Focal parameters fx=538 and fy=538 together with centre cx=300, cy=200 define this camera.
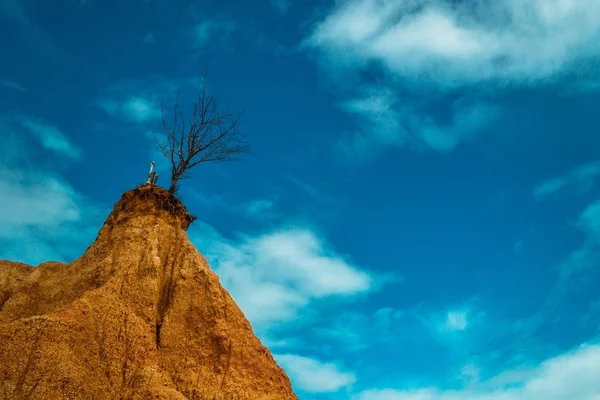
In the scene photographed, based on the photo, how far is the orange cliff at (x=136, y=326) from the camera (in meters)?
18.5

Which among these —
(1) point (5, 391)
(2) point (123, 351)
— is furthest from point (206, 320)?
(1) point (5, 391)

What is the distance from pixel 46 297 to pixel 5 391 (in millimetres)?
7771

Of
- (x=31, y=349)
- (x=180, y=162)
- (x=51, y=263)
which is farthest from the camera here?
(x=180, y=162)

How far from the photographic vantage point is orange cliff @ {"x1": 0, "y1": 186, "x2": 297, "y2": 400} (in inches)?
727

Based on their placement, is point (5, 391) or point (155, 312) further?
point (155, 312)

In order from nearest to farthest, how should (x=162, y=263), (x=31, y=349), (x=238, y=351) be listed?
(x=31, y=349) < (x=238, y=351) < (x=162, y=263)

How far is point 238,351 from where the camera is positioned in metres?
21.9

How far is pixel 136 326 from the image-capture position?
69.0 feet

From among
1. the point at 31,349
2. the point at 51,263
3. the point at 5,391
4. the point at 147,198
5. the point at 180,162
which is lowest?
the point at 5,391

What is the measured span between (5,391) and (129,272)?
6818 mm

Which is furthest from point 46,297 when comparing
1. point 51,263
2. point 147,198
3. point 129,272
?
point 147,198

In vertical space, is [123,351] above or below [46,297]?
below

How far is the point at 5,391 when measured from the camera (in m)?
17.3

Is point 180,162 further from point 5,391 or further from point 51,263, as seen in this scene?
point 5,391
